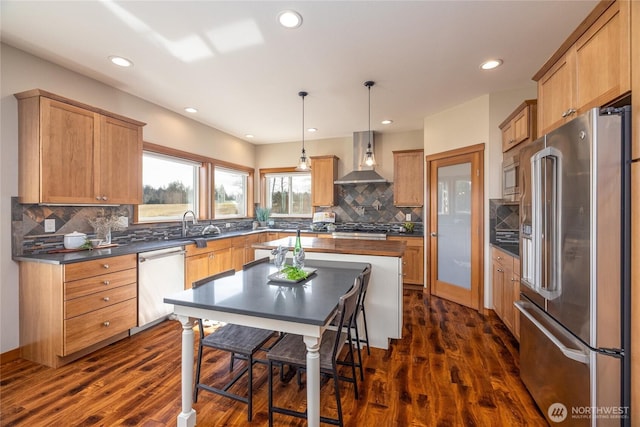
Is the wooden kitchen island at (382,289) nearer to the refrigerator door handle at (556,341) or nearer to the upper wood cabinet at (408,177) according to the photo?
the refrigerator door handle at (556,341)

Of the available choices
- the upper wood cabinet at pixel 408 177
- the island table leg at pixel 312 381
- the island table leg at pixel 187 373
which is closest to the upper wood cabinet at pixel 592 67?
the island table leg at pixel 312 381

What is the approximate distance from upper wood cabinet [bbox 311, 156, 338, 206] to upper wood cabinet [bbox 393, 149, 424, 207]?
3.88 ft

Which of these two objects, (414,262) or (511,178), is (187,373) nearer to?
(511,178)

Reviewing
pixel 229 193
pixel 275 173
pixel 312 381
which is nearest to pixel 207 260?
pixel 229 193

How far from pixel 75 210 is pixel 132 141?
94 cm

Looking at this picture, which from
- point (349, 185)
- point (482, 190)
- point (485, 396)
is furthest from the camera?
point (349, 185)

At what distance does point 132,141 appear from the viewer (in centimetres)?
305

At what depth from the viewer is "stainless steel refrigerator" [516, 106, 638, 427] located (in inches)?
47.3

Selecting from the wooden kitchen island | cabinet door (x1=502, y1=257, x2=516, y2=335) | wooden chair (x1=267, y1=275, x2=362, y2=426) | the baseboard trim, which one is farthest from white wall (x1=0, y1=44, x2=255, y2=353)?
cabinet door (x1=502, y1=257, x2=516, y2=335)

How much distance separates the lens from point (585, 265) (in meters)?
1.26

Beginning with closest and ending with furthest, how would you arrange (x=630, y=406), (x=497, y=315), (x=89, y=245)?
(x=630, y=406) → (x=89, y=245) → (x=497, y=315)

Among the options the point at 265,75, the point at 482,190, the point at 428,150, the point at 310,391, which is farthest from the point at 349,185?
the point at 310,391

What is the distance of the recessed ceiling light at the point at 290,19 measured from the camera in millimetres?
1912

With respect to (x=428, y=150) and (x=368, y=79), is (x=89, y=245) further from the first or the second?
(x=428, y=150)
